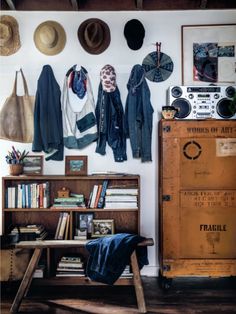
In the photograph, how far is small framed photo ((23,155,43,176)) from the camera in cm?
344

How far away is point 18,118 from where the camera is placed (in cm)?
342

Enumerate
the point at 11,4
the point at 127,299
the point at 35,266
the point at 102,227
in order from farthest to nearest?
the point at 11,4 → the point at 102,227 → the point at 127,299 → the point at 35,266

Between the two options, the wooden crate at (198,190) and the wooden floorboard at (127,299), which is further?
the wooden crate at (198,190)

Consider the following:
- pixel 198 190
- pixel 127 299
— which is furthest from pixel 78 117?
pixel 127 299

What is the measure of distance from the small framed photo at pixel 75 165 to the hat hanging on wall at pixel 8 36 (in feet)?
3.82

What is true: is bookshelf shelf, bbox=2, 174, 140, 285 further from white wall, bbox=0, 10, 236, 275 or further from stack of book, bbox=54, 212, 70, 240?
white wall, bbox=0, 10, 236, 275

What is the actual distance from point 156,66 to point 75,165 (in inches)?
47.9

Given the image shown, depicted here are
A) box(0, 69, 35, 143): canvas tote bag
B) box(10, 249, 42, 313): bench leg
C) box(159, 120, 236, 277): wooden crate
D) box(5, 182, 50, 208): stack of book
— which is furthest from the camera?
box(0, 69, 35, 143): canvas tote bag

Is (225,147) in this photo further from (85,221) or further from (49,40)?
(49,40)

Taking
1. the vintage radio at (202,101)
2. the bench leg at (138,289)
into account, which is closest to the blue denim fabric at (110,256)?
the bench leg at (138,289)

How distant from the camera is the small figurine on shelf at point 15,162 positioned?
130 inches

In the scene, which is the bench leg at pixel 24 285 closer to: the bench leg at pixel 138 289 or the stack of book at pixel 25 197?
the stack of book at pixel 25 197

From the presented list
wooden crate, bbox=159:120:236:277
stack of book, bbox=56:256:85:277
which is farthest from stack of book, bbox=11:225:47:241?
wooden crate, bbox=159:120:236:277

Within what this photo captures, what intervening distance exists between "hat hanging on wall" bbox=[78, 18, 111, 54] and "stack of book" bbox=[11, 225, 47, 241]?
67.8 inches
